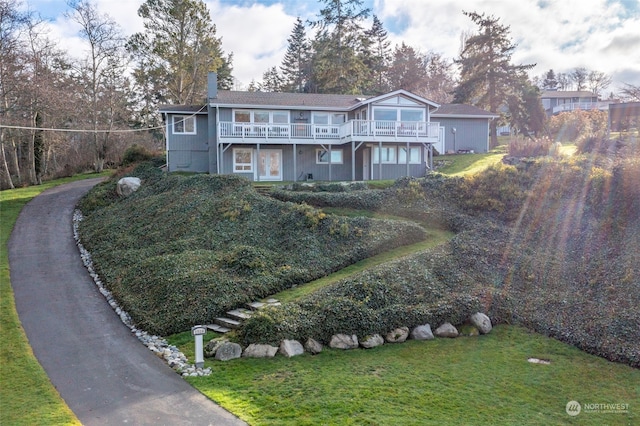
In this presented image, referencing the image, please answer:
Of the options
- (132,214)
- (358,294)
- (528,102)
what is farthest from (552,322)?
(528,102)

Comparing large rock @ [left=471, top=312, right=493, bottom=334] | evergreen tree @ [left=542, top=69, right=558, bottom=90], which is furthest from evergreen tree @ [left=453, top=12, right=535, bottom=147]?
evergreen tree @ [left=542, top=69, right=558, bottom=90]

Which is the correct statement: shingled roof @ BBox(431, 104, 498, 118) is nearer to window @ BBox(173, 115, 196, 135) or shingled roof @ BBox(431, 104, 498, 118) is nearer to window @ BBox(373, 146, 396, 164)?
window @ BBox(373, 146, 396, 164)

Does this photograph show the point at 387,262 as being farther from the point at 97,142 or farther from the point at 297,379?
the point at 97,142

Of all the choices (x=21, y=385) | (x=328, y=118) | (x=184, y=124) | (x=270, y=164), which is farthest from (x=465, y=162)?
(x=21, y=385)

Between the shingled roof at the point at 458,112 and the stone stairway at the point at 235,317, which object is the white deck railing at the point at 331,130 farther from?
the stone stairway at the point at 235,317

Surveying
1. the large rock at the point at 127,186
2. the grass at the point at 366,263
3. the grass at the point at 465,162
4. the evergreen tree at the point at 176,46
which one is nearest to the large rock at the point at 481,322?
A: the grass at the point at 366,263
